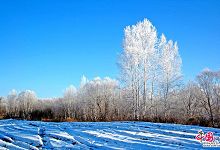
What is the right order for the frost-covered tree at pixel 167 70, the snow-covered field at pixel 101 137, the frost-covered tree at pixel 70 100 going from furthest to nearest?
the frost-covered tree at pixel 70 100 < the frost-covered tree at pixel 167 70 < the snow-covered field at pixel 101 137

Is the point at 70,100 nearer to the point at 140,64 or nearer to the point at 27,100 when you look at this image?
the point at 27,100

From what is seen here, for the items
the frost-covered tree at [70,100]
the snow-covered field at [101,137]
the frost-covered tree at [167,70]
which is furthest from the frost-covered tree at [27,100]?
the snow-covered field at [101,137]

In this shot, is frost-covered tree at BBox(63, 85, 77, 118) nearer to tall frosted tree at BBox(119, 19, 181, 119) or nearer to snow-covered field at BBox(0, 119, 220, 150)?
tall frosted tree at BBox(119, 19, 181, 119)

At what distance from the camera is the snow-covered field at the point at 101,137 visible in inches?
354

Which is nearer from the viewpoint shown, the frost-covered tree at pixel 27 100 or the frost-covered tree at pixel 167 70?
the frost-covered tree at pixel 167 70

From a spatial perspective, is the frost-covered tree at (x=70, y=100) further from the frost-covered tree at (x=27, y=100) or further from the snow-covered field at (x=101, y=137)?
the snow-covered field at (x=101, y=137)

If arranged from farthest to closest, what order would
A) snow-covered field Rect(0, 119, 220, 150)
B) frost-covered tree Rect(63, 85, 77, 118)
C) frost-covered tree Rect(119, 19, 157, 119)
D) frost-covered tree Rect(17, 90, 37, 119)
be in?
1. frost-covered tree Rect(17, 90, 37, 119)
2. frost-covered tree Rect(63, 85, 77, 118)
3. frost-covered tree Rect(119, 19, 157, 119)
4. snow-covered field Rect(0, 119, 220, 150)

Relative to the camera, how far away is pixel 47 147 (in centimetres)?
893

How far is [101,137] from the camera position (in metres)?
9.98

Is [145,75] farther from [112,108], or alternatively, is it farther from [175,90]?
[112,108]

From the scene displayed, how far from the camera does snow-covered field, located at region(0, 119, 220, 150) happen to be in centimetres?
899

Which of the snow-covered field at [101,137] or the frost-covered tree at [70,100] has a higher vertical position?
the frost-covered tree at [70,100]

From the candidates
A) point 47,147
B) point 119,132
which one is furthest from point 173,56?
point 47,147

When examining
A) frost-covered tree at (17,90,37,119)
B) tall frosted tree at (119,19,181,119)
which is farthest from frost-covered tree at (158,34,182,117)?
frost-covered tree at (17,90,37,119)
